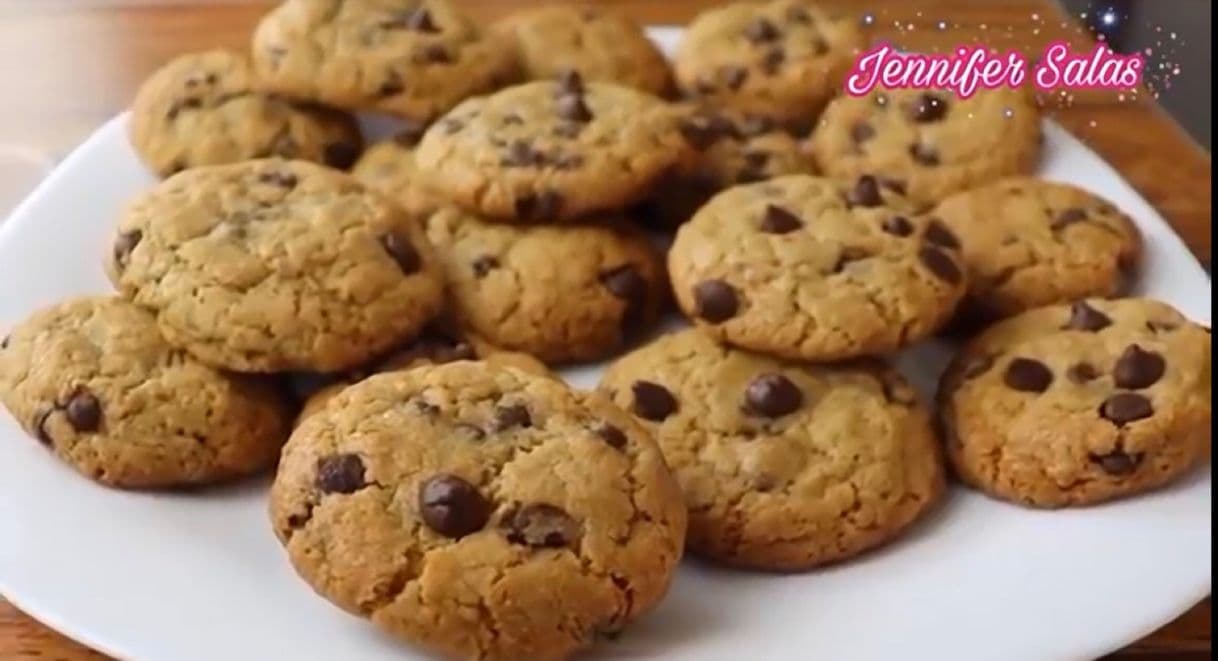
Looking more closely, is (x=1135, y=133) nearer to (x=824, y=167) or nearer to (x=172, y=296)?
(x=824, y=167)

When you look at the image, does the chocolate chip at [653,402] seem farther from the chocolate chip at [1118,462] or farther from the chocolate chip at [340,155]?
the chocolate chip at [340,155]

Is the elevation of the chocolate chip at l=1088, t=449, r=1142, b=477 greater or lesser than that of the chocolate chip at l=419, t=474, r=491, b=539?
greater

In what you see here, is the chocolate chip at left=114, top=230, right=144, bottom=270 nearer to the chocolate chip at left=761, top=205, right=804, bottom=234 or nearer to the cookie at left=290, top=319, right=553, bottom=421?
the cookie at left=290, top=319, right=553, bottom=421

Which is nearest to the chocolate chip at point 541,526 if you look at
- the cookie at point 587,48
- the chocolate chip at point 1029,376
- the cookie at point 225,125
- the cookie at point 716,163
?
the chocolate chip at point 1029,376

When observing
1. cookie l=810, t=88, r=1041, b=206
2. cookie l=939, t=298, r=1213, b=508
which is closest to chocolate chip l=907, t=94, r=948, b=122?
cookie l=810, t=88, r=1041, b=206

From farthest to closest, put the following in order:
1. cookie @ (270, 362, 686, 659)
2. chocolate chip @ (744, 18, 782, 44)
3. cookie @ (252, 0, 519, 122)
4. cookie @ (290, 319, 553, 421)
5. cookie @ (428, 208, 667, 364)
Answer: chocolate chip @ (744, 18, 782, 44) → cookie @ (252, 0, 519, 122) → cookie @ (428, 208, 667, 364) → cookie @ (290, 319, 553, 421) → cookie @ (270, 362, 686, 659)

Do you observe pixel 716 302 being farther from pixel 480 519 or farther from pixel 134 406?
pixel 134 406
